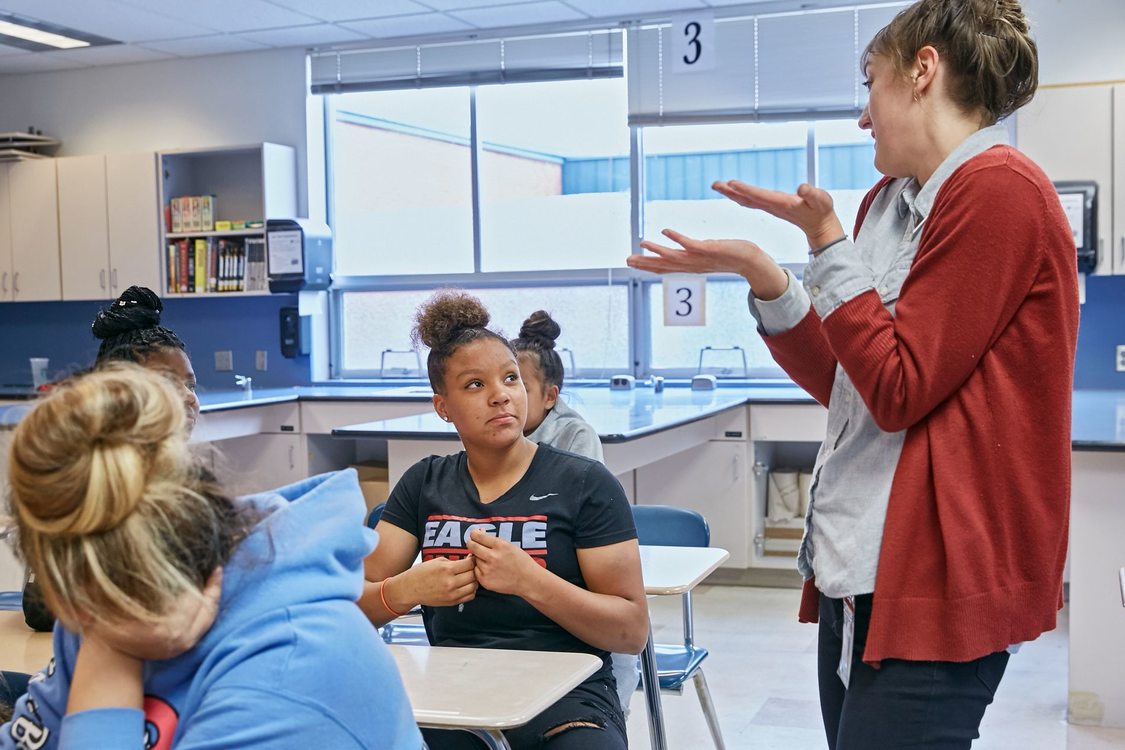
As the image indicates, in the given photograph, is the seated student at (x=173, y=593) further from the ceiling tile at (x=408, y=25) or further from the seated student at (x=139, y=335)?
the ceiling tile at (x=408, y=25)

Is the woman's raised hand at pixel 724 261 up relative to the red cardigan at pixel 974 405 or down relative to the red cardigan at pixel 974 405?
up

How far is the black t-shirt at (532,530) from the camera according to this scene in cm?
188

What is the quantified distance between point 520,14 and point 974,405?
4918 millimetres

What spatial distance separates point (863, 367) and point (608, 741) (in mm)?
854

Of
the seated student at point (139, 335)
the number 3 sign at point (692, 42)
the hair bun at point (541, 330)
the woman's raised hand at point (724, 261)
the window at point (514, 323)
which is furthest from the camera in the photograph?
the window at point (514, 323)

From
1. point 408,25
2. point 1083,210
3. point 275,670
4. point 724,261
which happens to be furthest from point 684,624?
point 408,25

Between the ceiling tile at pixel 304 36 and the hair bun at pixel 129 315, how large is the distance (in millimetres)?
3971

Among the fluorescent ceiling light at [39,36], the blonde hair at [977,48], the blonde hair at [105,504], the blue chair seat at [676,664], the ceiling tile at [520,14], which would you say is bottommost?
the blue chair seat at [676,664]

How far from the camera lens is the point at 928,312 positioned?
3.79 ft

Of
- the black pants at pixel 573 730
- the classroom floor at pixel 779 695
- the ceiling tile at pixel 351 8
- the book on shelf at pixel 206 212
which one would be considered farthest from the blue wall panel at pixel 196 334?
the black pants at pixel 573 730

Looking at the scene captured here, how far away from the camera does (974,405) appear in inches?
46.3

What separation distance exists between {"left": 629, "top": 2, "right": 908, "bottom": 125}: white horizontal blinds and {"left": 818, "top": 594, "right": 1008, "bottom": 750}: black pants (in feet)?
14.9

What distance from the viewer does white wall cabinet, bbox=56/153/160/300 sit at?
6348 millimetres

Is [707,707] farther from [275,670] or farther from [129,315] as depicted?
[275,670]
